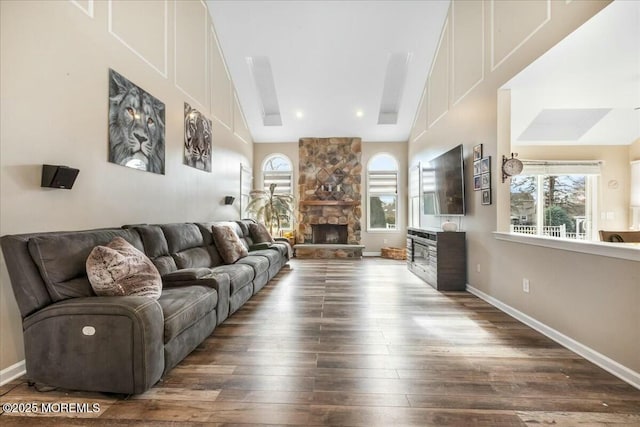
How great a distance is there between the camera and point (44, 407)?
1671 millimetres

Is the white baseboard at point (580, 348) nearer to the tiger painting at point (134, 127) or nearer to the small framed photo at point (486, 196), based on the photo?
the small framed photo at point (486, 196)

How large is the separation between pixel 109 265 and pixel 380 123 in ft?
22.0

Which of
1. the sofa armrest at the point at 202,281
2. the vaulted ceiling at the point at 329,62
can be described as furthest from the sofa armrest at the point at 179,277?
the vaulted ceiling at the point at 329,62

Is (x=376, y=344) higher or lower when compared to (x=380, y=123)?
lower

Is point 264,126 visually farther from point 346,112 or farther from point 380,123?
point 380,123

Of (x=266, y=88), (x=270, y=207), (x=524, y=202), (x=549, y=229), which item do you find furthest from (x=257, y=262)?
(x=549, y=229)

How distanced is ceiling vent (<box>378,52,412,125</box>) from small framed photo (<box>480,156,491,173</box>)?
3206mm

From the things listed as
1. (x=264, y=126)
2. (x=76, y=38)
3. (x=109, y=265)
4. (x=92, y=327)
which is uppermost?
(x=264, y=126)

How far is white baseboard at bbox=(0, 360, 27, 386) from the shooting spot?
187 cm

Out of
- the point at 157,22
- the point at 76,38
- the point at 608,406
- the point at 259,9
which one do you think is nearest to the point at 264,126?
the point at 259,9

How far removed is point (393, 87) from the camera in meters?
6.88

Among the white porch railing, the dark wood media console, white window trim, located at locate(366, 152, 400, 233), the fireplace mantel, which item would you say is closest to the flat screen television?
the dark wood media console

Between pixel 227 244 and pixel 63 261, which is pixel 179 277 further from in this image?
pixel 227 244

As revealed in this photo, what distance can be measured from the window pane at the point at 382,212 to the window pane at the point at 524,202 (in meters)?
3.00
